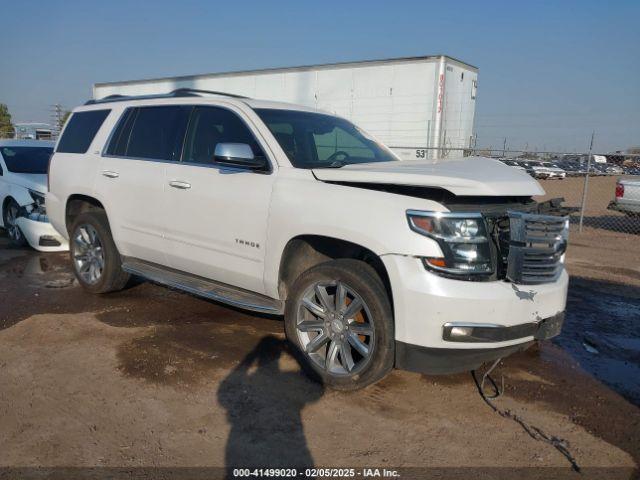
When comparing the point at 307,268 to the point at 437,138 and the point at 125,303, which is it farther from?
the point at 437,138

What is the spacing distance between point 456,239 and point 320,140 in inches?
79.0

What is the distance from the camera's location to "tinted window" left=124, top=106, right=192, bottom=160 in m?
4.98

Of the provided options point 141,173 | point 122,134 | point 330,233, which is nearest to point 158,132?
point 141,173

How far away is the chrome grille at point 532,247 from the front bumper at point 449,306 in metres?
0.09

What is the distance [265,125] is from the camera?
175 inches

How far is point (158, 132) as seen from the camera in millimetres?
5172

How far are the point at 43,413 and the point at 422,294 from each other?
244 cm

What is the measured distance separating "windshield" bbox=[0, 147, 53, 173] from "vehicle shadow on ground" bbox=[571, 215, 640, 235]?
1139 cm

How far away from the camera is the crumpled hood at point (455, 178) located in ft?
10.9

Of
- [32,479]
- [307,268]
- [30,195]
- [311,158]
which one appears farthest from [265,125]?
[30,195]

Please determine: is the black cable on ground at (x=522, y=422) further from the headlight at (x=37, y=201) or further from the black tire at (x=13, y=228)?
the black tire at (x=13, y=228)

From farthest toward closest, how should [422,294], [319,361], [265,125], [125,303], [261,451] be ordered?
1. [125,303]
2. [265,125]
3. [319,361]
4. [422,294]
5. [261,451]

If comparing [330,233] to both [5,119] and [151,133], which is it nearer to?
[151,133]

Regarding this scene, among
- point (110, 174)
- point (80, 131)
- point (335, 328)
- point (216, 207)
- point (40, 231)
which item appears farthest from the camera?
point (40, 231)
